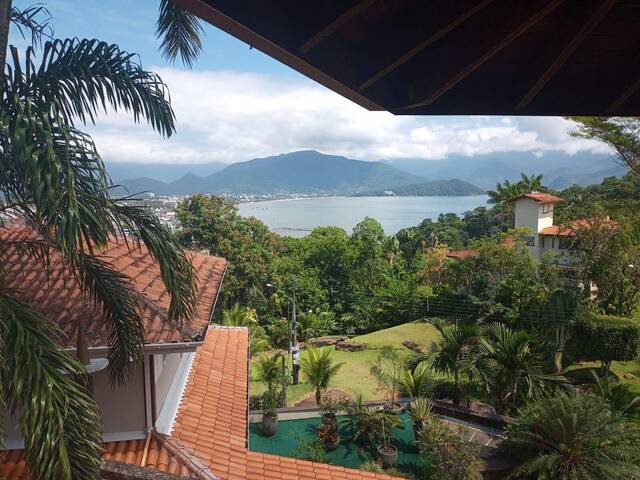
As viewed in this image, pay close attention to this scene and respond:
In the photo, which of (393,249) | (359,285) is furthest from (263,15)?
(393,249)

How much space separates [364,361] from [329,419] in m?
7.69

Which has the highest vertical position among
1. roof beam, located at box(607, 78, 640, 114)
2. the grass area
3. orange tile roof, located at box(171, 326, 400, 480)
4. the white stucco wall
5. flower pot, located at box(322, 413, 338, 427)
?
roof beam, located at box(607, 78, 640, 114)

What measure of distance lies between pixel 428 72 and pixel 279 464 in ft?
20.0

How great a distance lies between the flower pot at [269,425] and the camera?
12898mm

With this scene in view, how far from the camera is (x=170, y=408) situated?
6562mm

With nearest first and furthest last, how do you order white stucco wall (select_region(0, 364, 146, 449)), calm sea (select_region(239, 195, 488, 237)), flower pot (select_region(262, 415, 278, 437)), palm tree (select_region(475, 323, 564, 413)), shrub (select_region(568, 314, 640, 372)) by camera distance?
white stucco wall (select_region(0, 364, 146, 449))
palm tree (select_region(475, 323, 564, 413))
flower pot (select_region(262, 415, 278, 437))
shrub (select_region(568, 314, 640, 372))
calm sea (select_region(239, 195, 488, 237))

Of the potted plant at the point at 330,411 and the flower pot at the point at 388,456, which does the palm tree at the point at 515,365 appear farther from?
the potted plant at the point at 330,411

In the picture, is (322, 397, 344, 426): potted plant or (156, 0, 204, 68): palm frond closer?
(156, 0, 204, 68): palm frond

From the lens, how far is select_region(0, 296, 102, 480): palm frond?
3156 millimetres

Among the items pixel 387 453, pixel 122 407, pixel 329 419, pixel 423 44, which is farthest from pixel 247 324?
pixel 423 44

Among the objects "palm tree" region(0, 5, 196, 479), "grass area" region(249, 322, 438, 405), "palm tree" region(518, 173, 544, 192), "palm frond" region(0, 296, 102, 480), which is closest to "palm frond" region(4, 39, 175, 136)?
"palm tree" region(0, 5, 196, 479)

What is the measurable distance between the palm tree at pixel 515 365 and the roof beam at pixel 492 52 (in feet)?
38.9

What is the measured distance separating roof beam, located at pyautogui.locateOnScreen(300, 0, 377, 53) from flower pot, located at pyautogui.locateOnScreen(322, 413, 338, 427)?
484 inches

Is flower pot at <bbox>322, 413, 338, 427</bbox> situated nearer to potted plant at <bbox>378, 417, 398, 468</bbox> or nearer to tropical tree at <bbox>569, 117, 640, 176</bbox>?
potted plant at <bbox>378, 417, 398, 468</bbox>
